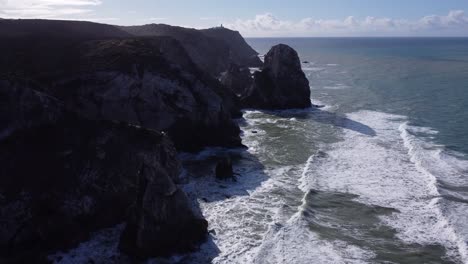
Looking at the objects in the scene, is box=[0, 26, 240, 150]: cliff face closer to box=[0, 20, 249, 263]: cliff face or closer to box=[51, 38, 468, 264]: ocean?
box=[0, 20, 249, 263]: cliff face

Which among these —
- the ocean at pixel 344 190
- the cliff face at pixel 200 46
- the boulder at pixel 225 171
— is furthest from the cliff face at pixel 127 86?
the cliff face at pixel 200 46

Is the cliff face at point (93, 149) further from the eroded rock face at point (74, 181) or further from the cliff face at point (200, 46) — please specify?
the cliff face at point (200, 46)

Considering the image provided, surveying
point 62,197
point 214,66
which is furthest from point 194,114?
point 214,66

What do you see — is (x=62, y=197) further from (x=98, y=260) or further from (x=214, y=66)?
(x=214, y=66)

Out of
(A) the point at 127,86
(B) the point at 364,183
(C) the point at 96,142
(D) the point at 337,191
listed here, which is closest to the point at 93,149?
(C) the point at 96,142

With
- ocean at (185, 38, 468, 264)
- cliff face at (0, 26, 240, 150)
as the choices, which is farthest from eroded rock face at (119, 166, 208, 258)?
cliff face at (0, 26, 240, 150)

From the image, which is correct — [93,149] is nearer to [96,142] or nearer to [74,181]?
[96,142]
